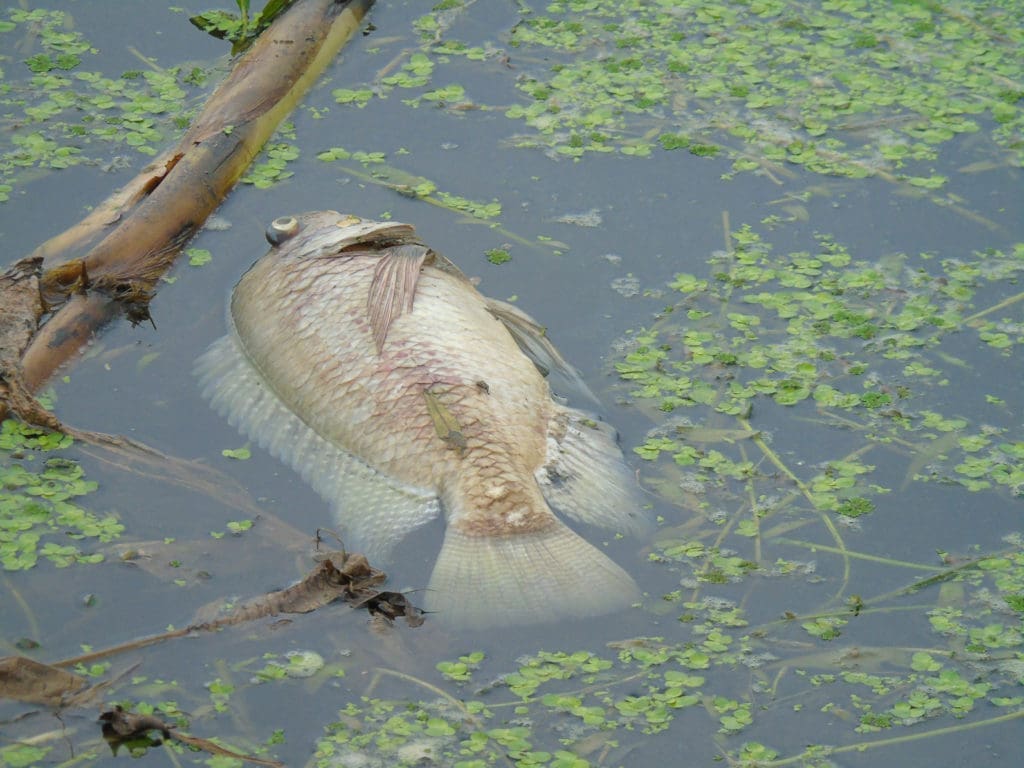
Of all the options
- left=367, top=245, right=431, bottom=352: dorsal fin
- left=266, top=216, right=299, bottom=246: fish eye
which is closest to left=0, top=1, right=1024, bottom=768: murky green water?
left=266, top=216, right=299, bottom=246: fish eye

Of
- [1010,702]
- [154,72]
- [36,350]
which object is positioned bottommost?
[1010,702]

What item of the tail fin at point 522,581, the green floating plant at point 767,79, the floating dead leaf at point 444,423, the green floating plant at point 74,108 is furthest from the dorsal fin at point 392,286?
the green floating plant at point 74,108

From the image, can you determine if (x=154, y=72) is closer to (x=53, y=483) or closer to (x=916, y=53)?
(x=53, y=483)

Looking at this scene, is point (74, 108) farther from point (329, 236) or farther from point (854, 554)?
point (854, 554)

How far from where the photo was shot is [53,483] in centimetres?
351

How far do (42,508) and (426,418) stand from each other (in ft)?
3.19

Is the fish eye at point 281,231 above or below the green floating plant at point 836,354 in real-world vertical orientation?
above

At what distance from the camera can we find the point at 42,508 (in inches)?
135

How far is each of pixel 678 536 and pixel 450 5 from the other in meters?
2.95

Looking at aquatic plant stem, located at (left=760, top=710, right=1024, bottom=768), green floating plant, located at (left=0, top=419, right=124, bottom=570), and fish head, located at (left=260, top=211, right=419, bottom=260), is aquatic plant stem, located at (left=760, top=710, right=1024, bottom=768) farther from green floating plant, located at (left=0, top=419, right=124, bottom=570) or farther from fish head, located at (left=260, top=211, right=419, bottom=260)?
fish head, located at (left=260, top=211, right=419, bottom=260)

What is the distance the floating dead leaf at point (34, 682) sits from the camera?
9.49ft

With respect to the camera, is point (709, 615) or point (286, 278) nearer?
point (709, 615)

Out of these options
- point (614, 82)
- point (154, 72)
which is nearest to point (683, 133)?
point (614, 82)

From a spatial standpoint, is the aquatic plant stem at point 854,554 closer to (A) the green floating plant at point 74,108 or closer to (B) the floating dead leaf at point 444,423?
(B) the floating dead leaf at point 444,423
